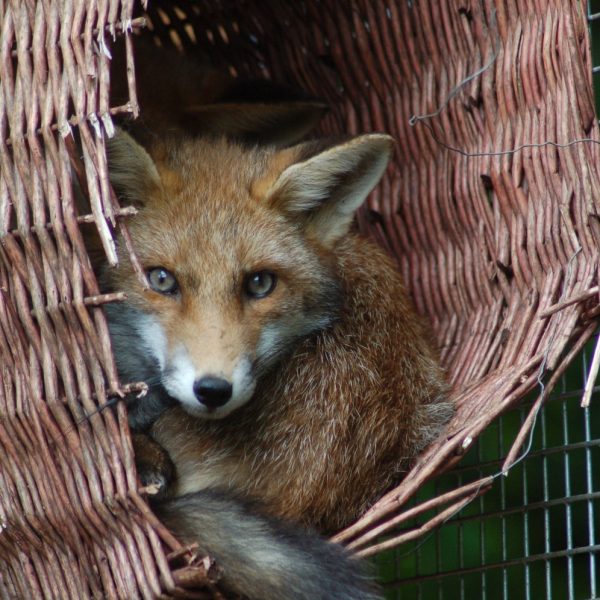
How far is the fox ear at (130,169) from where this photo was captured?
2289 millimetres

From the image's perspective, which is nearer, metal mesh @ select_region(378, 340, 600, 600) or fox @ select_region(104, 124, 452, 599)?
fox @ select_region(104, 124, 452, 599)

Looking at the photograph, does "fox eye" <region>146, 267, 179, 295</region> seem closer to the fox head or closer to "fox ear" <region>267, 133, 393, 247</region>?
the fox head

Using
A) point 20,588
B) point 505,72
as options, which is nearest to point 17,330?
point 20,588

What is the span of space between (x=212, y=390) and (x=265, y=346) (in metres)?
0.28

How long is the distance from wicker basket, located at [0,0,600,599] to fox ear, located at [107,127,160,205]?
0.22 metres

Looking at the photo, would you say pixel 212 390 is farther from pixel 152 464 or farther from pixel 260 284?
pixel 260 284

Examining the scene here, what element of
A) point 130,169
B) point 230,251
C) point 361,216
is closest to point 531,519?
point 361,216

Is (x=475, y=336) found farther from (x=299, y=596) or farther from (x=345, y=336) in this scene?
(x=299, y=596)

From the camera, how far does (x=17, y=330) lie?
2.06 metres

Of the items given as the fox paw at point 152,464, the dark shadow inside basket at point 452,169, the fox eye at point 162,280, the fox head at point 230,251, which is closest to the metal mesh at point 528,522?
the dark shadow inside basket at point 452,169

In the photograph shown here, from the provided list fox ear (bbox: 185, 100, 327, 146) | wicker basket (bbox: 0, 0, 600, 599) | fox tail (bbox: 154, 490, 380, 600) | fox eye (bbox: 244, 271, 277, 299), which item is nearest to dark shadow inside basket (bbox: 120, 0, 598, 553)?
wicker basket (bbox: 0, 0, 600, 599)

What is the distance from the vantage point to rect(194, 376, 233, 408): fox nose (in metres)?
2.10

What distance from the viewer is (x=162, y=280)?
233 cm

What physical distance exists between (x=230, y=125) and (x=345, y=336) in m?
0.94
